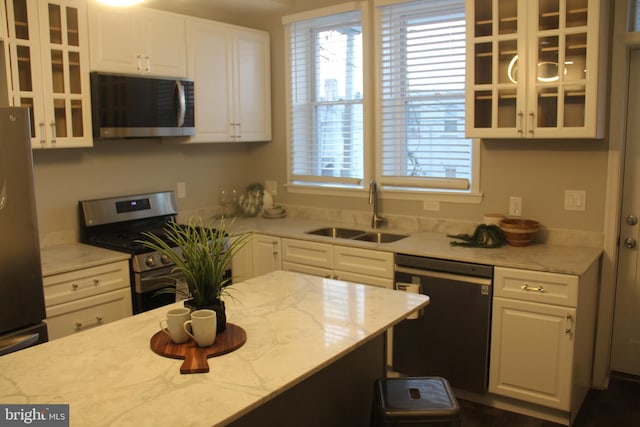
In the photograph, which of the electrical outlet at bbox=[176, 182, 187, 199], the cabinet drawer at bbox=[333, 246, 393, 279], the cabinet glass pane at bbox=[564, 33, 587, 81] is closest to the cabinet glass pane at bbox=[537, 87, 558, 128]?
the cabinet glass pane at bbox=[564, 33, 587, 81]

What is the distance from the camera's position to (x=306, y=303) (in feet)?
7.68

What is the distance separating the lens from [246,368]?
1712 millimetres

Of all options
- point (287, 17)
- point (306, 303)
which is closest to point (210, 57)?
point (287, 17)

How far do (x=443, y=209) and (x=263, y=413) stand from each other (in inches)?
95.8

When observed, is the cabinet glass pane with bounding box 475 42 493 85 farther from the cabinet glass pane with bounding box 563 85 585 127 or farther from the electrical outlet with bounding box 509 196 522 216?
the electrical outlet with bounding box 509 196 522 216

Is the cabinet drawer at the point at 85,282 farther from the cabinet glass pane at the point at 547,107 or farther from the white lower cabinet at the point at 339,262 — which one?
the cabinet glass pane at the point at 547,107

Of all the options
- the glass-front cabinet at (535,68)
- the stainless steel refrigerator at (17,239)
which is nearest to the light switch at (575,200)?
the glass-front cabinet at (535,68)

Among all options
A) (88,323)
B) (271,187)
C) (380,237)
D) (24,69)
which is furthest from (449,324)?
(24,69)

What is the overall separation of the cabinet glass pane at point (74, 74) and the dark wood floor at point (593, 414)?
2927 millimetres

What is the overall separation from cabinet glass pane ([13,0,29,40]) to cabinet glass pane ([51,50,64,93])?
0.18 m

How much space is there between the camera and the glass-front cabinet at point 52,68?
3123 mm

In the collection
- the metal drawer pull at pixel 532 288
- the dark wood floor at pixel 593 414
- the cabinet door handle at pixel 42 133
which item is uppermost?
the cabinet door handle at pixel 42 133

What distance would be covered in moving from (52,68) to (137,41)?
1.93 feet

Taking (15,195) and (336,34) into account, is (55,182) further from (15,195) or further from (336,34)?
(336,34)
